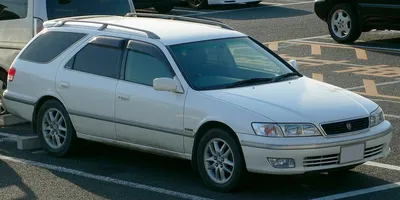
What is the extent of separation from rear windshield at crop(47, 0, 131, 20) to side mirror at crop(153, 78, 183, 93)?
402cm

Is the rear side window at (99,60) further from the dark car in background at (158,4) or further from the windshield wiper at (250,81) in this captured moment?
the dark car in background at (158,4)

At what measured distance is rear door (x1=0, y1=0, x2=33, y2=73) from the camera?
12.8 meters

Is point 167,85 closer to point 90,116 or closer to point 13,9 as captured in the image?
point 90,116

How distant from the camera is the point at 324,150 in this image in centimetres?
861

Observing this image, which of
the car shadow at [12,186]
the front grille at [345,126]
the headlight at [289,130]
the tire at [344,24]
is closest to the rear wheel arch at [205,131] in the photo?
the headlight at [289,130]

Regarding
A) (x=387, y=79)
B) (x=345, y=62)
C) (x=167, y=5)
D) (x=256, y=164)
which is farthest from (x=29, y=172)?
(x=167, y=5)

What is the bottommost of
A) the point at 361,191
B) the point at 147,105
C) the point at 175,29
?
the point at 361,191

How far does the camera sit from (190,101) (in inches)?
361

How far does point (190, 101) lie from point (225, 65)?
732mm

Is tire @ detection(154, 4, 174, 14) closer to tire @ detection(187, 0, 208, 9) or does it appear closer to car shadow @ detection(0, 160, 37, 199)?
tire @ detection(187, 0, 208, 9)

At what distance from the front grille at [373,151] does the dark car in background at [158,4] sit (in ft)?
54.1

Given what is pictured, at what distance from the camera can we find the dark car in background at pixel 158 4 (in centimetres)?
2519

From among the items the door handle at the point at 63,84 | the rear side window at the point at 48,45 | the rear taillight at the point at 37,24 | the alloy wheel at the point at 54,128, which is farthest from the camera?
the rear taillight at the point at 37,24

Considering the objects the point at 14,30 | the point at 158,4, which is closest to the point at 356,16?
the point at 158,4
